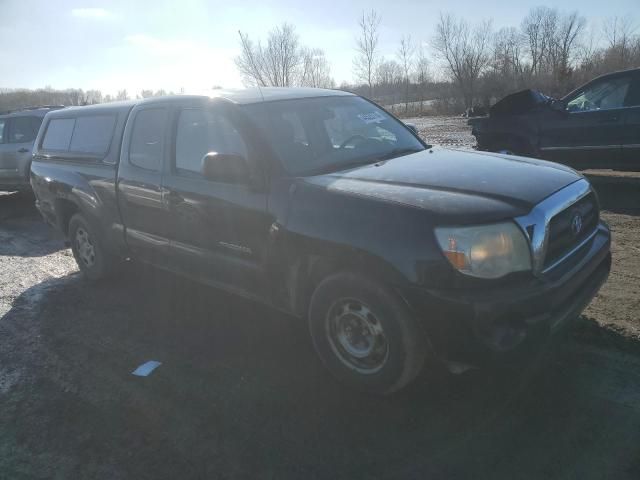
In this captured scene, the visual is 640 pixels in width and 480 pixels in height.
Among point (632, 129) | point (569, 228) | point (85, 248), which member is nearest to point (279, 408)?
point (569, 228)

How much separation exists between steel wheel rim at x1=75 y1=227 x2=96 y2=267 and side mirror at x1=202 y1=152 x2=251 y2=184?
8.97 ft

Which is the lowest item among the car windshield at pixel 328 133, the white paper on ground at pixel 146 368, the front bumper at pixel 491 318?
the white paper on ground at pixel 146 368

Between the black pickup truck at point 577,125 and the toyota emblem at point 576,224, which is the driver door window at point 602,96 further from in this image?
the toyota emblem at point 576,224

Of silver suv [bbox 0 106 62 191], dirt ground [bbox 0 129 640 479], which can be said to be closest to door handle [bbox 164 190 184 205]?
dirt ground [bbox 0 129 640 479]

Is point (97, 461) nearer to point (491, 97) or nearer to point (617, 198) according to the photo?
point (617, 198)

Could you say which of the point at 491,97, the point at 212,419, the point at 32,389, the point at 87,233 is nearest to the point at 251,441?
the point at 212,419

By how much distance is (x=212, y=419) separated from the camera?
3061 millimetres

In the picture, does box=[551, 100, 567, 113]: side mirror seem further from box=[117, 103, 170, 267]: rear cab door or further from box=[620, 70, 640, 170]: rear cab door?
box=[117, 103, 170, 267]: rear cab door

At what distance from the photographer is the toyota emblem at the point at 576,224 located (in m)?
3.12

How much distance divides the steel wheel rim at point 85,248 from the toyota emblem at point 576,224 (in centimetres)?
465

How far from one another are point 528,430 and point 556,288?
0.77 meters

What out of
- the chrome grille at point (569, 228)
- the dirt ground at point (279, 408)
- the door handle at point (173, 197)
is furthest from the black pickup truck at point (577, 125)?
the door handle at point (173, 197)

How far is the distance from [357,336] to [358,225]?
720 mm

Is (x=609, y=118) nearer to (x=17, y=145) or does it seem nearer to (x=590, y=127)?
(x=590, y=127)
